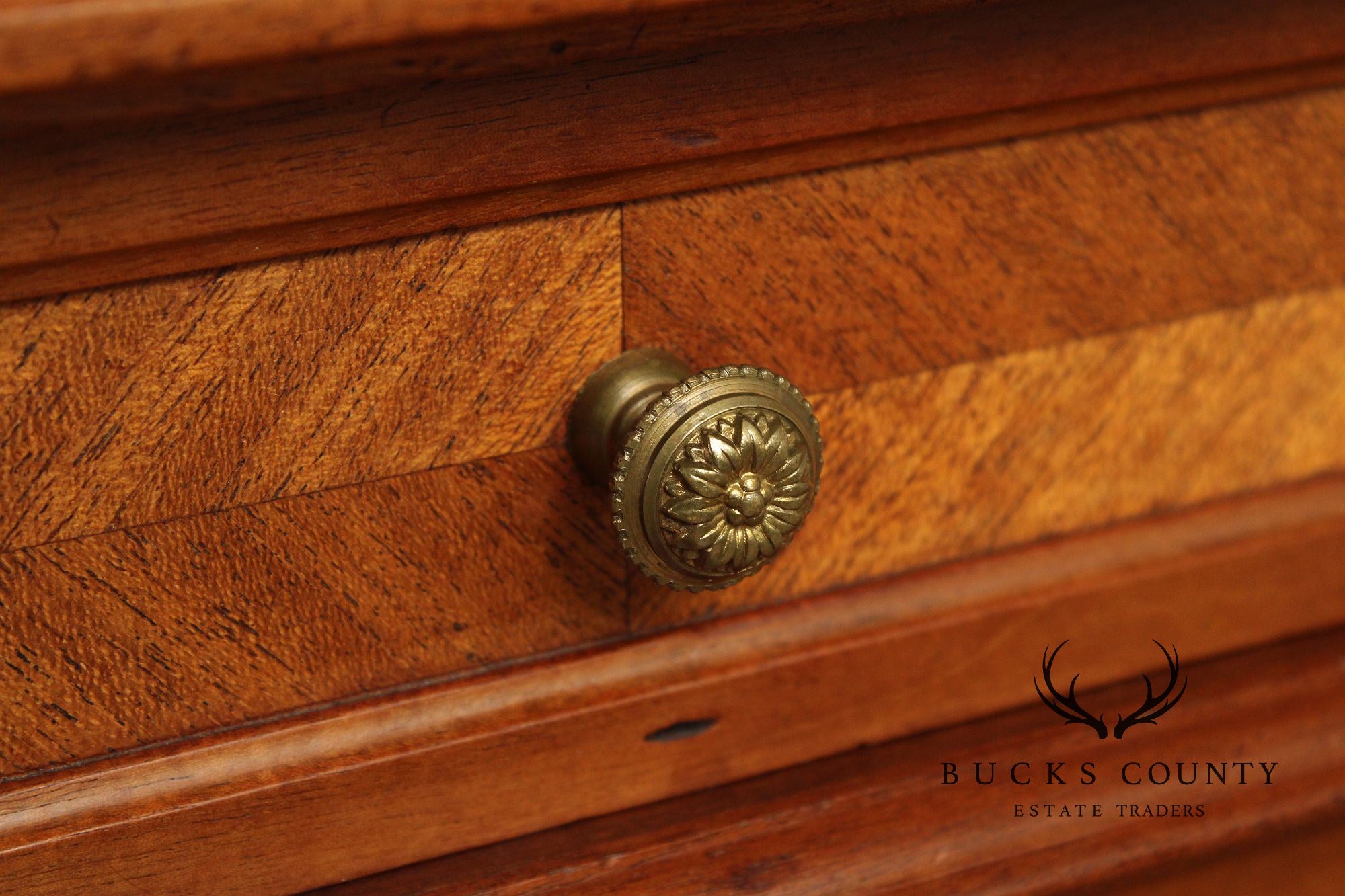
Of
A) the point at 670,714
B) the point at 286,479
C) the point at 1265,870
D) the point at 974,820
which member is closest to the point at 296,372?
the point at 286,479

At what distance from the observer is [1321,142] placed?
0.44 meters

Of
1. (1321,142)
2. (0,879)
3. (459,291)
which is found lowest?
(0,879)

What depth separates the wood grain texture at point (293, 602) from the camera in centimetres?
33

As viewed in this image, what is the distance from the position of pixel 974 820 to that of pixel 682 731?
108 millimetres

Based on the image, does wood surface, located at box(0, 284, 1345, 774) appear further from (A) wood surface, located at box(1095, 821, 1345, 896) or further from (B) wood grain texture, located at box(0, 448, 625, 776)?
(A) wood surface, located at box(1095, 821, 1345, 896)

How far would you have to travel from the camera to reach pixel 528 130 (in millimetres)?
322

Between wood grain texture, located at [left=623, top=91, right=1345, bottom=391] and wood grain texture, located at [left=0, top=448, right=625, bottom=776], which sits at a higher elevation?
wood grain texture, located at [left=623, top=91, right=1345, bottom=391]

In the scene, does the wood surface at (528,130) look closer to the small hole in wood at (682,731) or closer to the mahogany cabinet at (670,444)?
the mahogany cabinet at (670,444)

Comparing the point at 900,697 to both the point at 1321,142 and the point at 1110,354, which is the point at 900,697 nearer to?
the point at 1110,354

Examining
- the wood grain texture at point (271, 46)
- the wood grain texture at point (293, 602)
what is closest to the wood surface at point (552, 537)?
the wood grain texture at point (293, 602)

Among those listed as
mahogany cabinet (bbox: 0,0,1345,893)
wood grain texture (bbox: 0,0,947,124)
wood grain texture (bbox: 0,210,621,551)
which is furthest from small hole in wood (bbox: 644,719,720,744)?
wood grain texture (bbox: 0,0,947,124)

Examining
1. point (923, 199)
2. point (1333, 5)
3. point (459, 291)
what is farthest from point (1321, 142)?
point (459, 291)

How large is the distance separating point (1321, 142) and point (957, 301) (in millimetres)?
148

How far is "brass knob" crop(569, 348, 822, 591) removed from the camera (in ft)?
1.09
